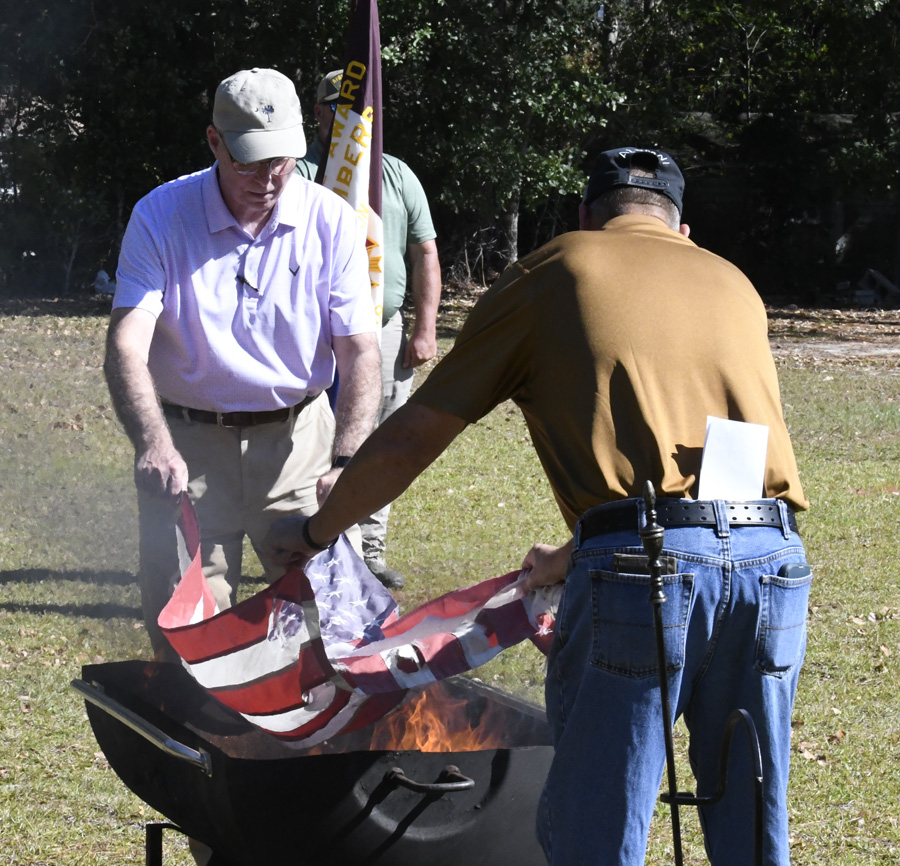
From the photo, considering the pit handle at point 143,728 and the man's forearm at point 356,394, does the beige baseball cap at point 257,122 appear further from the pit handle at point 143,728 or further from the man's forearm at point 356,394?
the pit handle at point 143,728

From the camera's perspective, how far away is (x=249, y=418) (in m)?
3.94

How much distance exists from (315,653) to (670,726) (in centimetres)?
88

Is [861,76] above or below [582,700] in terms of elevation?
above

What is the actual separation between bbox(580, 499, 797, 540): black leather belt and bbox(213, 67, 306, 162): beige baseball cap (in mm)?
1842

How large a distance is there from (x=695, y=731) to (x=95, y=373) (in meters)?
11.6

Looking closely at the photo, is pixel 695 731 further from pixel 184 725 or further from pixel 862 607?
pixel 862 607

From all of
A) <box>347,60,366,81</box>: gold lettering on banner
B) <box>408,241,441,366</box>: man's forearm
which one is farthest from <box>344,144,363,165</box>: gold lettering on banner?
<box>408,241,441,366</box>: man's forearm

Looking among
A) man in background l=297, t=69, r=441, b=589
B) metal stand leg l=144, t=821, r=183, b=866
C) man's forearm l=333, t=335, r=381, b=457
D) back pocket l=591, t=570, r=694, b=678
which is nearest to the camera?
back pocket l=591, t=570, r=694, b=678

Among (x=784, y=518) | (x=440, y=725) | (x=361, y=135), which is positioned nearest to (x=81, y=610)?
(x=361, y=135)

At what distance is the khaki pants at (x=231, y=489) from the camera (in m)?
3.92

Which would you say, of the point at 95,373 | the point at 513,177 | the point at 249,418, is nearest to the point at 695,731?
the point at 249,418

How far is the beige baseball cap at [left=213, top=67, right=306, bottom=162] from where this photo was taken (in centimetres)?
369

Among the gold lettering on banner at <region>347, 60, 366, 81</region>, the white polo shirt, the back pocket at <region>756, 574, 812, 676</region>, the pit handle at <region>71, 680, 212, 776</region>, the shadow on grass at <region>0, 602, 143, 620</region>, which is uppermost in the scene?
the gold lettering on banner at <region>347, 60, 366, 81</region>

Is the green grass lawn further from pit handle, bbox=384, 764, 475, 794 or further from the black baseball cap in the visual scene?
the black baseball cap
